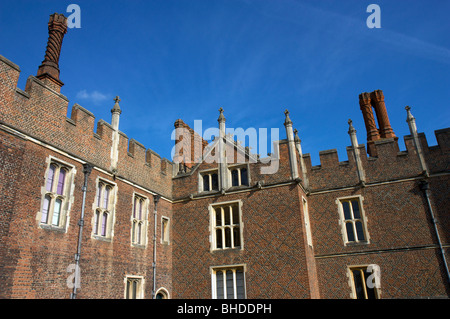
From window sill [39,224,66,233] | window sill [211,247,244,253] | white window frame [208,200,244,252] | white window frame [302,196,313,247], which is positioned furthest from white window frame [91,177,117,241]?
white window frame [302,196,313,247]

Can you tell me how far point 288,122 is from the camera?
15000 mm

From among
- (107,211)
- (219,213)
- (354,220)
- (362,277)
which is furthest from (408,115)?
(107,211)

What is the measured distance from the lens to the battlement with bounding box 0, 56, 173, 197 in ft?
31.0

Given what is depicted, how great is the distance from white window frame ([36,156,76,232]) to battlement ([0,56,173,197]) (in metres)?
0.51

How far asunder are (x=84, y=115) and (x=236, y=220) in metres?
7.39

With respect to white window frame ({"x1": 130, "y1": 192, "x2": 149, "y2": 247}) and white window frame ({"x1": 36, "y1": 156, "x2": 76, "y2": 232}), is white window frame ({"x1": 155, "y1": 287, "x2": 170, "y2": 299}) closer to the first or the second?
white window frame ({"x1": 130, "y1": 192, "x2": 149, "y2": 247})

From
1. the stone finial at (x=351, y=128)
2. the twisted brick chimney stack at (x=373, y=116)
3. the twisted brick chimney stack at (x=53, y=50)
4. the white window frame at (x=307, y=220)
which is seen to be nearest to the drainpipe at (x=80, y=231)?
the twisted brick chimney stack at (x=53, y=50)

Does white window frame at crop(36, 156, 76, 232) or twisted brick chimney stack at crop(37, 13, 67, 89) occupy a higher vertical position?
twisted brick chimney stack at crop(37, 13, 67, 89)

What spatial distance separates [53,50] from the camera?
14.8m

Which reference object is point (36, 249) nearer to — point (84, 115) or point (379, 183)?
point (84, 115)

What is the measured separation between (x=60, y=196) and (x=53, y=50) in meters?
7.73

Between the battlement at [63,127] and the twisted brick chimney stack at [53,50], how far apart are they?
0.50 meters

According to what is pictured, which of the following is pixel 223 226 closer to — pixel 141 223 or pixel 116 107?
pixel 141 223

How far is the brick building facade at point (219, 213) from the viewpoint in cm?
1016
